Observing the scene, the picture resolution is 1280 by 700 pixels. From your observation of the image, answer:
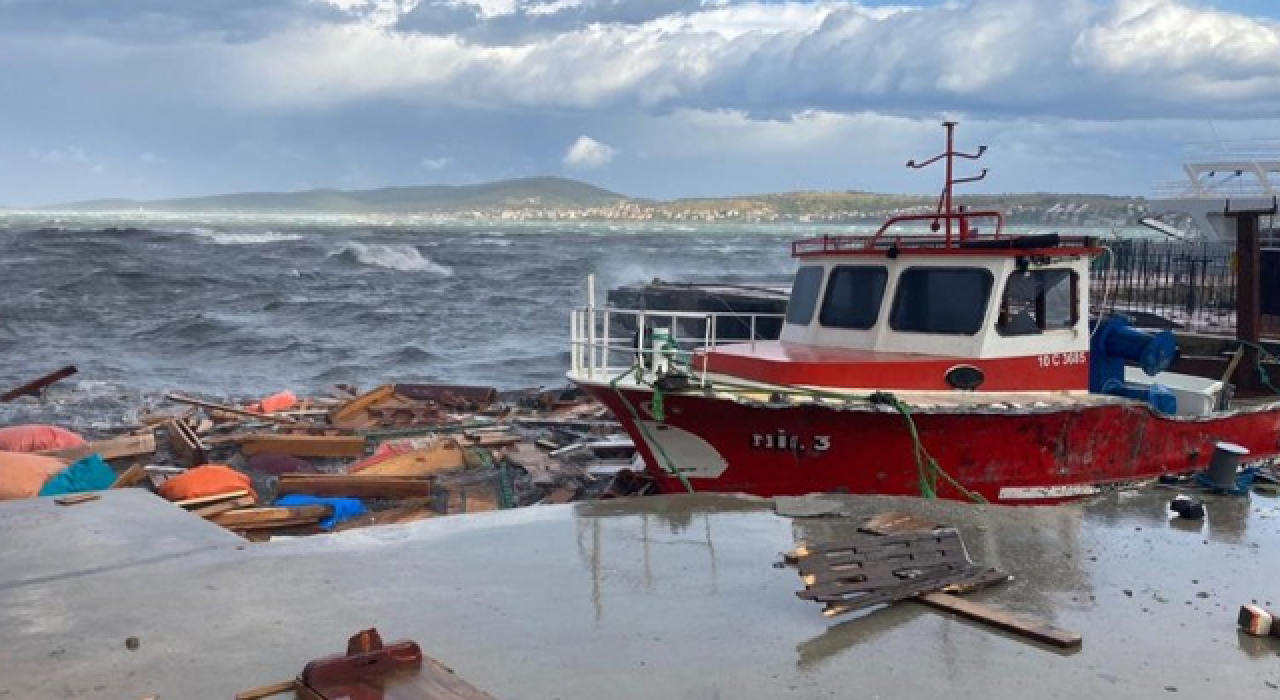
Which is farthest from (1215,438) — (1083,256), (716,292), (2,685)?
(716,292)

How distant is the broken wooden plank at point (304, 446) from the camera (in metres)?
12.2

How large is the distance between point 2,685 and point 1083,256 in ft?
30.0

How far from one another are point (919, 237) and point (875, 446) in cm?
224

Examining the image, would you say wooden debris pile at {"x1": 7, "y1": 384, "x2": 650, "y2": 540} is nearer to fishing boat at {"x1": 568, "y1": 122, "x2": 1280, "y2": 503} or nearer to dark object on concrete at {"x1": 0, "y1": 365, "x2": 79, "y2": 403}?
dark object on concrete at {"x1": 0, "y1": 365, "x2": 79, "y2": 403}

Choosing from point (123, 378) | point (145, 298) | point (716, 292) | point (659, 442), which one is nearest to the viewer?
point (659, 442)

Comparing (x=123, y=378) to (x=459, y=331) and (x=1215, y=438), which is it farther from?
(x=1215, y=438)

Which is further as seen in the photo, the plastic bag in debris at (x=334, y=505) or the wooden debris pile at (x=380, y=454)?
the wooden debris pile at (x=380, y=454)

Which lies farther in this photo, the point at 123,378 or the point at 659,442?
the point at 123,378

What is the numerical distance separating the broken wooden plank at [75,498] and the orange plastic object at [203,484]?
86 cm

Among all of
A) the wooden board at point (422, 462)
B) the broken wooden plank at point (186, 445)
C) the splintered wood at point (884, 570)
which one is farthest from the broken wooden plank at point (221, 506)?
the splintered wood at point (884, 570)

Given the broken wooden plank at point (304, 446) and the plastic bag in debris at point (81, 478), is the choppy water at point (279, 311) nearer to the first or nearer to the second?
the broken wooden plank at point (304, 446)

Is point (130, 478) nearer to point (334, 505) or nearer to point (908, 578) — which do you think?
point (334, 505)

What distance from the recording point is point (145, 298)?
34250 millimetres

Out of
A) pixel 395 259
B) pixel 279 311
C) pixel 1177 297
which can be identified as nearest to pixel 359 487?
pixel 279 311
